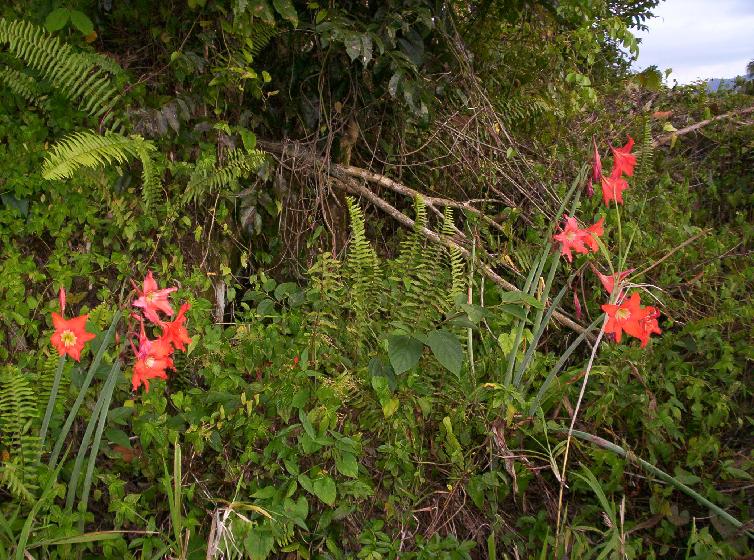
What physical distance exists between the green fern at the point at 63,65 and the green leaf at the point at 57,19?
39 mm

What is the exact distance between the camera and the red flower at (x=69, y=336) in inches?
69.1

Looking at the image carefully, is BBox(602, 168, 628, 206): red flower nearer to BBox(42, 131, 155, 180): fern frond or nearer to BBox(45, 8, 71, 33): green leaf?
BBox(42, 131, 155, 180): fern frond

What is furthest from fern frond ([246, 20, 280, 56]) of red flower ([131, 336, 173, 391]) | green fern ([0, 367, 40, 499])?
green fern ([0, 367, 40, 499])

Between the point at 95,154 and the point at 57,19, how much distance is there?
0.64 metres

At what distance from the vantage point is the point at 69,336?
5.83 ft

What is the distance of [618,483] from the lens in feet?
7.34

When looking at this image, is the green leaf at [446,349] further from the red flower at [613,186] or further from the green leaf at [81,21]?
the green leaf at [81,21]

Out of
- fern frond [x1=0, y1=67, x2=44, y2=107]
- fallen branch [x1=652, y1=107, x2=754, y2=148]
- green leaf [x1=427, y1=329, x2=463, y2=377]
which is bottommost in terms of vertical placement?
green leaf [x1=427, y1=329, x2=463, y2=377]

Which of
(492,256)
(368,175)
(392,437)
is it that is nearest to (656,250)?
(492,256)

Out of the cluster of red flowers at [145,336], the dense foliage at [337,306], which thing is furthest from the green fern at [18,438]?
the cluster of red flowers at [145,336]

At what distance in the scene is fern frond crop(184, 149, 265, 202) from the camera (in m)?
2.74

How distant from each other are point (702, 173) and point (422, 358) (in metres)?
3.50

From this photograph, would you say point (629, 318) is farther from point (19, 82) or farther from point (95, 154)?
point (19, 82)

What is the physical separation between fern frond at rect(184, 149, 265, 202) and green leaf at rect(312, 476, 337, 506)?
4.56 ft
